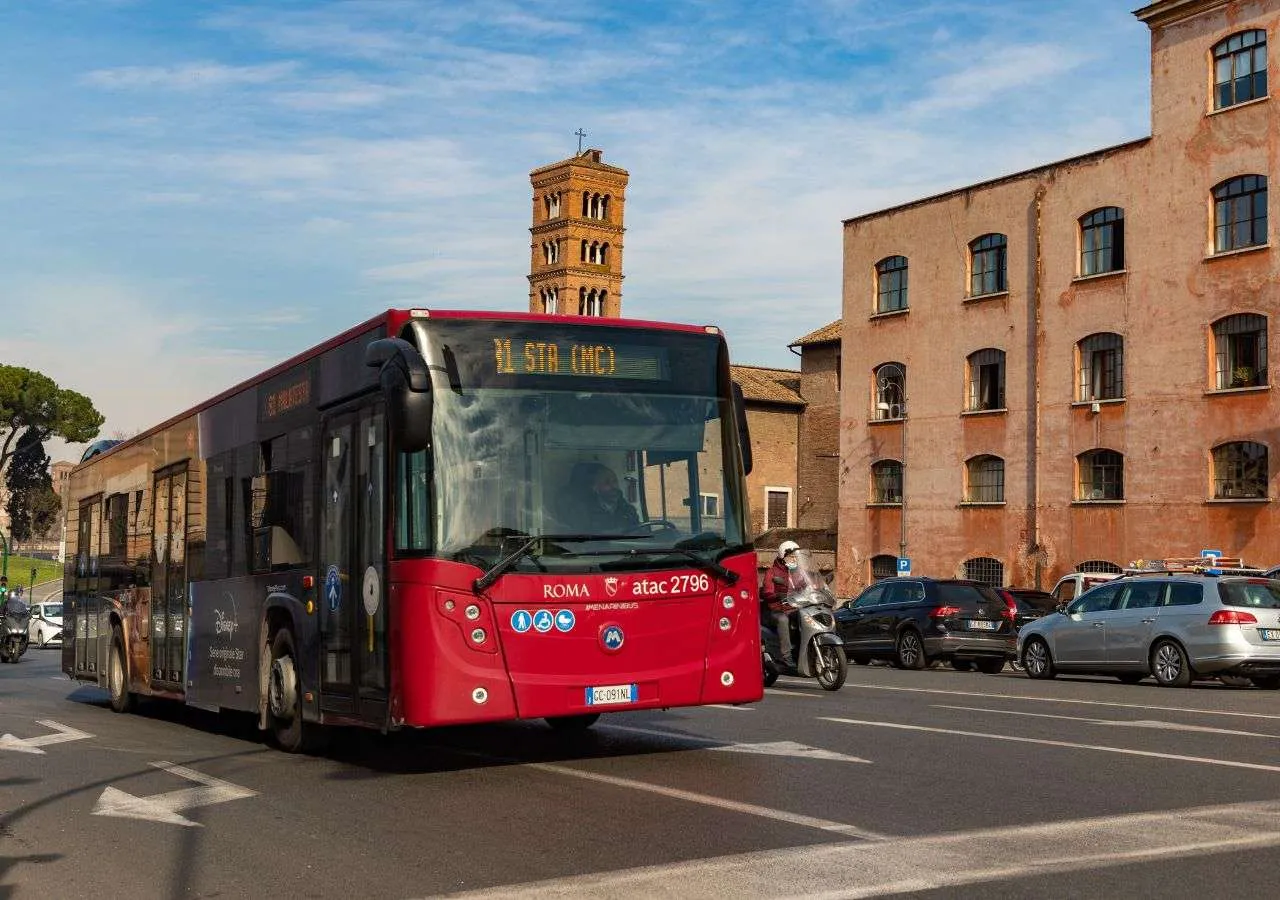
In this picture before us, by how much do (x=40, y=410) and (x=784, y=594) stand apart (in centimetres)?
8169

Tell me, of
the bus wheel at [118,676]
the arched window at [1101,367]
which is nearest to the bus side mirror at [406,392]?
the bus wheel at [118,676]

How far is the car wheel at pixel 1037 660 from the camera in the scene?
2422 cm

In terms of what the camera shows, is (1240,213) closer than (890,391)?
Yes

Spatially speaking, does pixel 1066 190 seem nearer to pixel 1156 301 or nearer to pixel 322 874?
pixel 1156 301

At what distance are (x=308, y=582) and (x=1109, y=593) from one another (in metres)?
14.5

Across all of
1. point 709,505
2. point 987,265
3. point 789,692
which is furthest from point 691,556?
point 987,265

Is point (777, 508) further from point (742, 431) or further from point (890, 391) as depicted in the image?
point (742, 431)

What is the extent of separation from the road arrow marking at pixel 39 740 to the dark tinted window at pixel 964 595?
1537 cm

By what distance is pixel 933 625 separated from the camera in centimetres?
2677

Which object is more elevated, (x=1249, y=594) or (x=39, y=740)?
(x=1249, y=594)

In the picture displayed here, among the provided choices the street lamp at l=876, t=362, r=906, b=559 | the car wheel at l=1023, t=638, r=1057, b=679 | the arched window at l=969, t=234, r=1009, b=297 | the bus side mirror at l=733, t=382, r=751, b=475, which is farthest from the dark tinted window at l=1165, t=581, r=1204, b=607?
the street lamp at l=876, t=362, r=906, b=559

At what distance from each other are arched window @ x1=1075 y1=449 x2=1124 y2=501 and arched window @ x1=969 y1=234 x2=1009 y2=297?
19.2 feet

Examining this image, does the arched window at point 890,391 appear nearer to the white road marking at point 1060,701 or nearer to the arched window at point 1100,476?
the arched window at point 1100,476

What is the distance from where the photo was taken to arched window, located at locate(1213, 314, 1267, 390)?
132 ft
